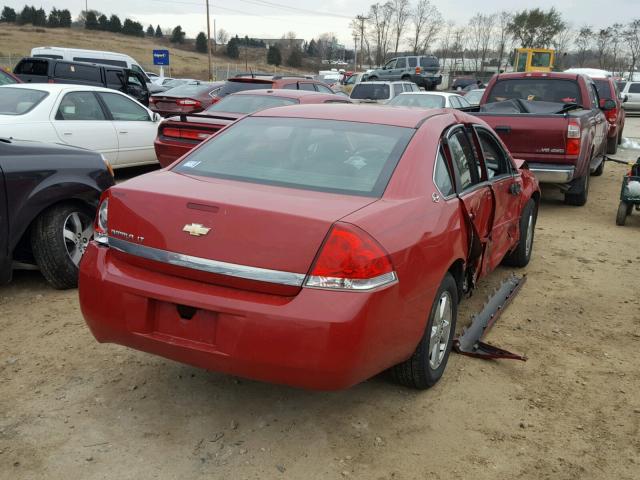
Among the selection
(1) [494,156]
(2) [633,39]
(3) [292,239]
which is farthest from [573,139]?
(2) [633,39]

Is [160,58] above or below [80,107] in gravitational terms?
above

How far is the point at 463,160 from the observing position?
162 inches

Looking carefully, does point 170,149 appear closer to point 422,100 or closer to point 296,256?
point 296,256

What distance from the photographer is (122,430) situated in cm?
311

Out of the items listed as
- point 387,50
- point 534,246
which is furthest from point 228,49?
point 534,246

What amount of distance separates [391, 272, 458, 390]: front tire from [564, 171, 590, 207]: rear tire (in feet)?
20.3

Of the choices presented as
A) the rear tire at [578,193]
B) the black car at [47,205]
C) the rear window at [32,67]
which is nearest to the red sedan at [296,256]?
the black car at [47,205]

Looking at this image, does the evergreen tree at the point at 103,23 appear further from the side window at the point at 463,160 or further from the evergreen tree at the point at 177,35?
the side window at the point at 463,160

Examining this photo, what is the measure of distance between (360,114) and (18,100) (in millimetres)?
6017

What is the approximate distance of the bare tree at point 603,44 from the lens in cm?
6881

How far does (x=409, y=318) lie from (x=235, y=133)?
170 cm

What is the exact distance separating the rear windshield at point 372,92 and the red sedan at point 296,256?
615 inches

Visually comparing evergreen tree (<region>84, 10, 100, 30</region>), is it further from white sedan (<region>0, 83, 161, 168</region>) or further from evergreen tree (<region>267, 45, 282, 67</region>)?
white sedan (<region>0, 83, 161, 168</region>)

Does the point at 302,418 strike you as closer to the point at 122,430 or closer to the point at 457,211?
the point at 122,430
